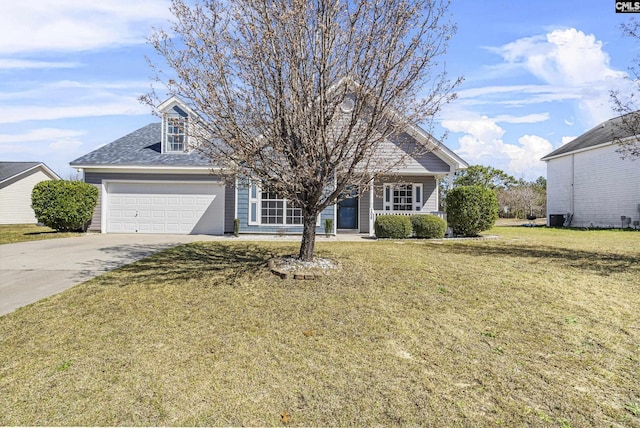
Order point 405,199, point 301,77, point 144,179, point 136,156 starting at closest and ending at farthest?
point 301,77, point 144,179, point 136,156, point 405,199

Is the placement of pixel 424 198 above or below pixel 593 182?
below

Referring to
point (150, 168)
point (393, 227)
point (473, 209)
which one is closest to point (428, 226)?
point (393, 227)

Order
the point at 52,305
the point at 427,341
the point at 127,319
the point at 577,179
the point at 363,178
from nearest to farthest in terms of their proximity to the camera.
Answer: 1. the point at 427,341
2. the point at 127,319
3. the point at 52,305
4. the point at 363,178
5. the point at 577,179

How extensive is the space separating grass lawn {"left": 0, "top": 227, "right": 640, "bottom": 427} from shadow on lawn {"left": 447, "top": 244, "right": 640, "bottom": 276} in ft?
4.64

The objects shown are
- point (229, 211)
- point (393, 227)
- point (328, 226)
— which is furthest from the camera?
point (229, 211)

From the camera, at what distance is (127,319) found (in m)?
5.11

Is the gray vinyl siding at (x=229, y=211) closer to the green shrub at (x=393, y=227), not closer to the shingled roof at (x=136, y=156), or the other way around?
the shingled roof at (x=136, y=156)

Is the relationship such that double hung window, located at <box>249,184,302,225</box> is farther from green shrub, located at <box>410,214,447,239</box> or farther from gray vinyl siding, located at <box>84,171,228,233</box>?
green shrub, located at <box>410,214,447,239</box>

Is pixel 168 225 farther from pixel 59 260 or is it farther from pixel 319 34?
pixel 319 34

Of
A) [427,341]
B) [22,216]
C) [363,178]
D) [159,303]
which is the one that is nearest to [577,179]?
[363,178]

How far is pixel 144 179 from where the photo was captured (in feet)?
55.1

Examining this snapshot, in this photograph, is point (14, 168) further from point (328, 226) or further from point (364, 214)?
point (364, 214)

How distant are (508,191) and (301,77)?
3850 cm

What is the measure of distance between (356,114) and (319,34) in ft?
4.82
